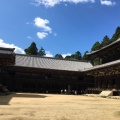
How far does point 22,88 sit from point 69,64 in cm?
1213

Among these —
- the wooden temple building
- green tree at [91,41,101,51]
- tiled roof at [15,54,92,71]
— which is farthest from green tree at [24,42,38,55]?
the wooden temple building

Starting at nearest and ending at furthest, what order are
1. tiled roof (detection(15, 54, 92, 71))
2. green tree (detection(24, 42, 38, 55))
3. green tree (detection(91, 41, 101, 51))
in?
tiled roof (detection(15, 54, 92, 71)) < green tree (detection(91, 41, 101, 51)) < green tree (detection(24, 42, 38, 55))

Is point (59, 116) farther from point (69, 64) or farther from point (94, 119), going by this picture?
point (69, 64)

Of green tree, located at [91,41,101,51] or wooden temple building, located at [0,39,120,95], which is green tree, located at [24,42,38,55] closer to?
green tree, located at [91,41,101,51]

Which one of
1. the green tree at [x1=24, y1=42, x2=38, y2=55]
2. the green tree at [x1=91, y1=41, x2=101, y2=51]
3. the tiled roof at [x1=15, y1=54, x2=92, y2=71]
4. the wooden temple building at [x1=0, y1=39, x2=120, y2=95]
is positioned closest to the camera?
the wooden temple building at [x1=0, y1=39, x2=120, y2=95]

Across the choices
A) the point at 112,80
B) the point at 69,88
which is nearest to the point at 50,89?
the point at 69,88

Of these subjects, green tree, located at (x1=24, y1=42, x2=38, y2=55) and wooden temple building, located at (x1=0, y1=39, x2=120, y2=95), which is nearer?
wooden temple building, located at (x1=0, y1=39, x2=120, y2=95)

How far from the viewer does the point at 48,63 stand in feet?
175

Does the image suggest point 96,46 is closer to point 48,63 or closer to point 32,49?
point 32,49

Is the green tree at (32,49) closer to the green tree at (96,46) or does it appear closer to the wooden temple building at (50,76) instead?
the green tree at (96,46)

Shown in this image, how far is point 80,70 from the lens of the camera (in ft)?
168

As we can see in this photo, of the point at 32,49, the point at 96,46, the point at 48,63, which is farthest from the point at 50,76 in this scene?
the point at 32,49

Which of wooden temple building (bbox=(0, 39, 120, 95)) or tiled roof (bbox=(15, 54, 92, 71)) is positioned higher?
tiled roof (bbox=(15, 54, 92, 71))

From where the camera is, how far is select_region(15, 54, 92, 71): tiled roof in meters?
50.2
